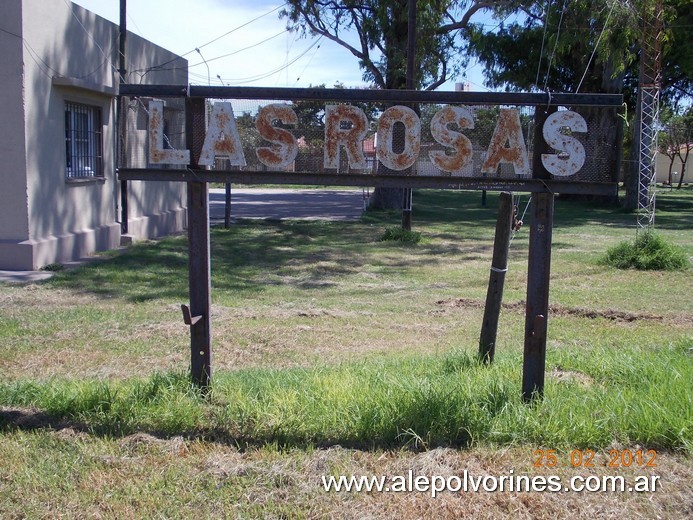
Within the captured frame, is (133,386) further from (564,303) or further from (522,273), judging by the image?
(522,273)

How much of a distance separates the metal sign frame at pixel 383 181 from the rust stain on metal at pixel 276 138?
8cm

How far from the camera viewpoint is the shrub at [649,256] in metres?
13.9

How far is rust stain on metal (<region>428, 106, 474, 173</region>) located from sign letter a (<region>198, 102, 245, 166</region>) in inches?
52.7

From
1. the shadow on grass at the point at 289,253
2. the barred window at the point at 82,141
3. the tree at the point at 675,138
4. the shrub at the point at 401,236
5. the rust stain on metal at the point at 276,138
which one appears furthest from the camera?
the tree at the point at 675,138

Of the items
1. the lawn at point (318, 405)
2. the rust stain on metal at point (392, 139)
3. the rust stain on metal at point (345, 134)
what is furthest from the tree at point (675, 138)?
the rust stain on metal at point (345, 134)

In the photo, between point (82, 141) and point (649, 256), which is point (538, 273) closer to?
point (649, 256)

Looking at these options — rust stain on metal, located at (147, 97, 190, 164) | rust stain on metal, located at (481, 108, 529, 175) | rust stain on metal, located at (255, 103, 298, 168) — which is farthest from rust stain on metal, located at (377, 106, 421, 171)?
rust stain on metal, located at (147, 97, 190, 164)

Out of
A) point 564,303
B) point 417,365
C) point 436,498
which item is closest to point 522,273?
point 564,303

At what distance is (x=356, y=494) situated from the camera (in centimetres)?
387

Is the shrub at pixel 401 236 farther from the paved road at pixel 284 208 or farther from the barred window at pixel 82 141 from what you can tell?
the barred window at pixel 82 141

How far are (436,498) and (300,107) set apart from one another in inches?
110

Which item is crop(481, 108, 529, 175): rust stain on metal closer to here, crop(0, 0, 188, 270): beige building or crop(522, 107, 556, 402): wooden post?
crop(522, 107, 556, 402): wooden post

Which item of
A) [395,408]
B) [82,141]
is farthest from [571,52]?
[395,408]

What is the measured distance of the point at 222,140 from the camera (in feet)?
16.8
